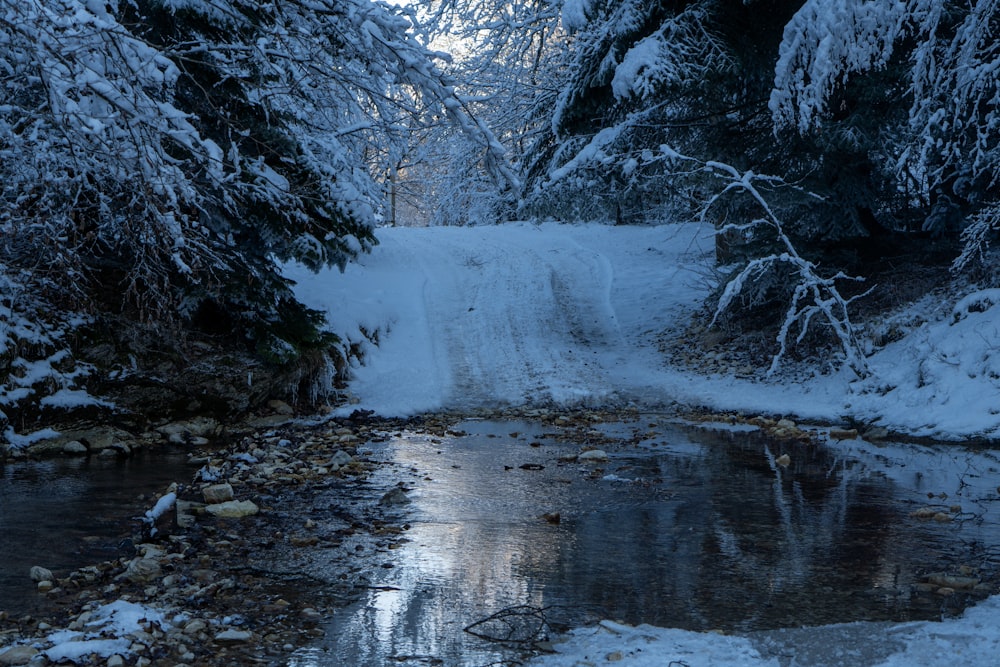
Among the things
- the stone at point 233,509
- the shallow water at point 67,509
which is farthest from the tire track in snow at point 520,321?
the stone at point 233,509

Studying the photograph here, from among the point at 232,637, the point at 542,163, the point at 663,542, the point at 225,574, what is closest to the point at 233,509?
the point at 225,574

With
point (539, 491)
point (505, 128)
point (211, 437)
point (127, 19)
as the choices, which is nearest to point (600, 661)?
point (539, 491)

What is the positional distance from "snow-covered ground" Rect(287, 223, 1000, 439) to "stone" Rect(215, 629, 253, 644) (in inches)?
270

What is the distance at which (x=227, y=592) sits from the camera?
449 cm

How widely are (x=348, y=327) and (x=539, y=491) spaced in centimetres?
654

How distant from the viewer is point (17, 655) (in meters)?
3.56

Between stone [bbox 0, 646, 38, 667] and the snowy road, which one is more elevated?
the snowy road

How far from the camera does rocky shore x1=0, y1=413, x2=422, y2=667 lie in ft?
12.4

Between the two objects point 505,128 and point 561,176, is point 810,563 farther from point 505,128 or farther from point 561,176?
point 505,128

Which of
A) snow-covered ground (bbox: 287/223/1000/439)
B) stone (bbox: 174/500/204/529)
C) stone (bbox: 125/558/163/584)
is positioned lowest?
stone (bbox: 125/558/163/584)

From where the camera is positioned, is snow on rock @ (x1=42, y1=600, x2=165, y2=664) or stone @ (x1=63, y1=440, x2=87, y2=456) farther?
stone @ (x1=63, y1=440, x2=87, y2=456)

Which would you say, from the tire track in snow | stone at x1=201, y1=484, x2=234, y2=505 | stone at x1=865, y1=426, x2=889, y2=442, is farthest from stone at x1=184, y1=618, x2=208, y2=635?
stone at x1=865, y1=426, x2=889, y2=442

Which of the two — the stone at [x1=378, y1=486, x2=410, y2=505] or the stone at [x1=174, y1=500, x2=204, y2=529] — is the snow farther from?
the stone at [x1=174, y1=500, x2=204, y2=529]

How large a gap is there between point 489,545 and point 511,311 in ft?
33.2
